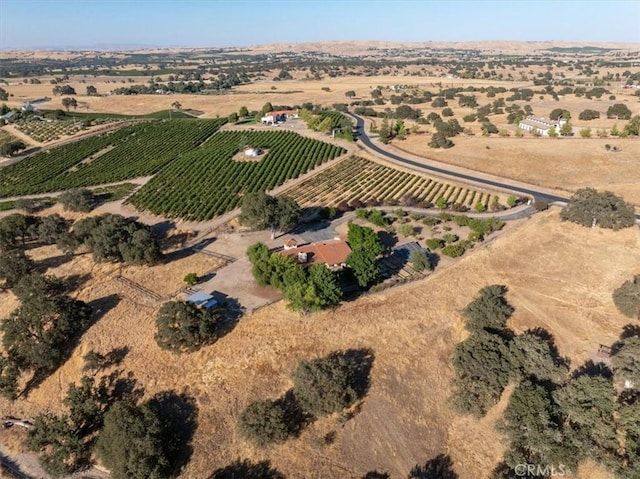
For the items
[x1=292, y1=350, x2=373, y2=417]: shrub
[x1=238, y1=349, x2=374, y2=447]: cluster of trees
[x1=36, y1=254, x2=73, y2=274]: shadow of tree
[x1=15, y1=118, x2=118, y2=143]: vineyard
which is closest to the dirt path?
[x1=15, y1=118, x2=118, y2=143]: vineyard

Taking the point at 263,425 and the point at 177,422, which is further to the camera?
the point at 177,422

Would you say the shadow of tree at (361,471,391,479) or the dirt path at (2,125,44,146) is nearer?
the shadow of tree at (361,471,391,479)

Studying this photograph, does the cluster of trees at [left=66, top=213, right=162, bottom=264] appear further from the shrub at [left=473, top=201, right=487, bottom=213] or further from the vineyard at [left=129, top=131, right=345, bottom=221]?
the shrub at [left=473, top=201, right=487, bottom=213]

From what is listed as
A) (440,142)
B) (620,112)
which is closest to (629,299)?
(440,142)

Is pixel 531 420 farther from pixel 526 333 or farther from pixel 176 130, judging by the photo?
pixel 176 130

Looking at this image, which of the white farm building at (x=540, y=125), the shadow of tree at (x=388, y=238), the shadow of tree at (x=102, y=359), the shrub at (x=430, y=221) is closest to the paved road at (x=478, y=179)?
the shrub at (x=430, y=221)

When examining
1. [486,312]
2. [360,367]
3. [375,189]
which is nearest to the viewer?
[360,367]

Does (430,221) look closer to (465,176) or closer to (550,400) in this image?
(465,176)
